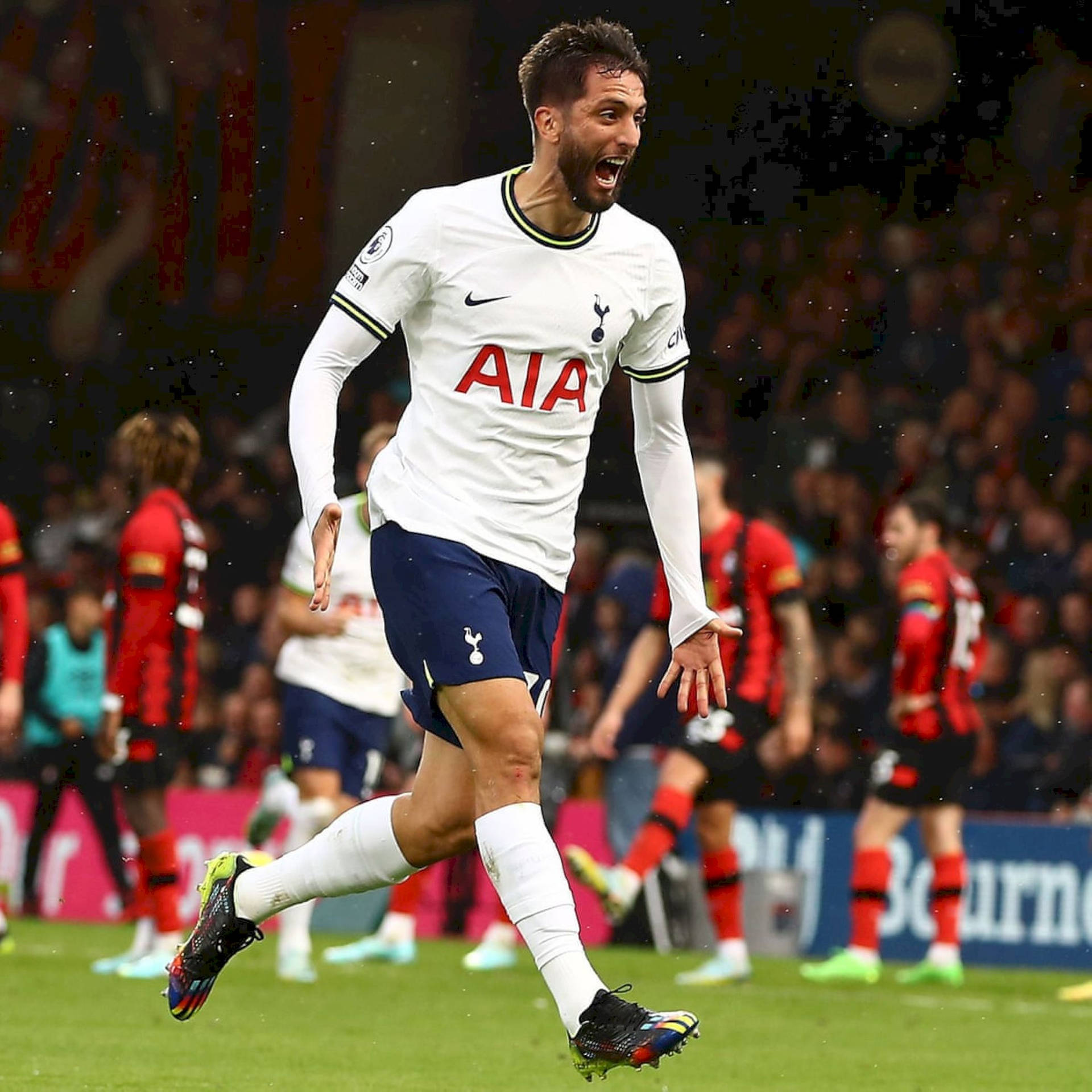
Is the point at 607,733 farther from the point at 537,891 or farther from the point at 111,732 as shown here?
the point at 537,891

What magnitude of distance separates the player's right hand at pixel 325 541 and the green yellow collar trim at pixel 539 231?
874 millimetres

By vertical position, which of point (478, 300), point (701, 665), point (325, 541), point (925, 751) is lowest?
point (925, 751)

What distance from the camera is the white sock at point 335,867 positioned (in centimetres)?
579

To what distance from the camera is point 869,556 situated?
1583 centimetres

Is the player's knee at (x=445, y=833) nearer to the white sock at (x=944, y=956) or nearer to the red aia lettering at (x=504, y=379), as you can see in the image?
the red aia lettering at (x=504, y=379)

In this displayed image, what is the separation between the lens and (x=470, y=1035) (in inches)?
319

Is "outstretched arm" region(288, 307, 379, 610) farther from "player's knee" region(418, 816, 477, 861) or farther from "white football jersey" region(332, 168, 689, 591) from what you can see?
"player's knee" region(418, 816, 477, 861)

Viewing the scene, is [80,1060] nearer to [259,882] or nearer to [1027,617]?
[259,882]

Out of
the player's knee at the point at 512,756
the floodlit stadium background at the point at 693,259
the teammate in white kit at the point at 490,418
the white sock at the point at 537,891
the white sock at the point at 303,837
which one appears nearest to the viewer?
the white sock at the point at 537,891

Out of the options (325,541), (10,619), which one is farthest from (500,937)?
(325,541)

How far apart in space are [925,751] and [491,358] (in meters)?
6.20

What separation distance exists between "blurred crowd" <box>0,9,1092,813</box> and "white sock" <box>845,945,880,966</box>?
303 cm

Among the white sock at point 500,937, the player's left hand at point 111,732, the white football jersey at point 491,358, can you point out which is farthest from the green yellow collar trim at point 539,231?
the white sock at point 500,937

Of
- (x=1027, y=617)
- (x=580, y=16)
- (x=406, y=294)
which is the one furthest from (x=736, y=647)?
(x=580, y=16)
